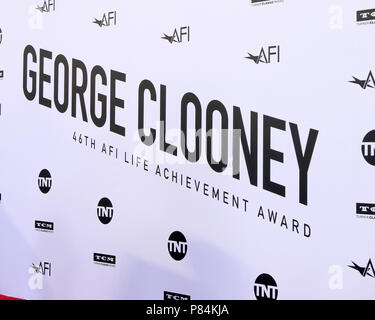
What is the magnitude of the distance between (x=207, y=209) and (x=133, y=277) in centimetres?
49

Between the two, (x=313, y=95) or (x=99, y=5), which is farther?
(x=99, y=5)

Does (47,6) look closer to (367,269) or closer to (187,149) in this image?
(187,149)

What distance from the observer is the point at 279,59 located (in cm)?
193

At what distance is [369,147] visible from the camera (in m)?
1.79

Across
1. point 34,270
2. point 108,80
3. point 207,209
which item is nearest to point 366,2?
point 207,209

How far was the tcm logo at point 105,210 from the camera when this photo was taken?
7.56ft

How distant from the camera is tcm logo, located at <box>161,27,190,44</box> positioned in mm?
2111

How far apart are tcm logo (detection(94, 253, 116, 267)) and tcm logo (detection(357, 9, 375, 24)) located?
1.46m

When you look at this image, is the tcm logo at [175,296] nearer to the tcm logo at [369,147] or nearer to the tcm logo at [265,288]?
the tcm logo at [265,288]

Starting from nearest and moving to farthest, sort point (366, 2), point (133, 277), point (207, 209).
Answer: point (366, 2), point (207, 209), point (133, 277)

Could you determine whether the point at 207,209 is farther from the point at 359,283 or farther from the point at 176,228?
the point at 359,283

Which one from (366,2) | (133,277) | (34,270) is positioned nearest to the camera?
(366,2)

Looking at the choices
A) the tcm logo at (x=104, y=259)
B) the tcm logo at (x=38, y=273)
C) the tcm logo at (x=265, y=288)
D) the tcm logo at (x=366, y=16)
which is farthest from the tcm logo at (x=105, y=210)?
the tcm logo at (x=366, y=16)

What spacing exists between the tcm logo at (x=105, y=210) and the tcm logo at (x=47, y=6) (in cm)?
100
